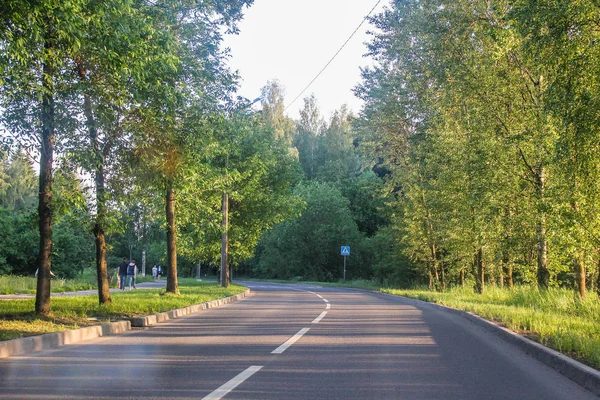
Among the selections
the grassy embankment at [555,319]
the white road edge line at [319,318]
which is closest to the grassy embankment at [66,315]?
the white road edge line at [319,318]

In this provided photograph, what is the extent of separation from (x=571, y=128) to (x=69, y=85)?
9.47 m

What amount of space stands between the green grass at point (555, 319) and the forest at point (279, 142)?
136cm

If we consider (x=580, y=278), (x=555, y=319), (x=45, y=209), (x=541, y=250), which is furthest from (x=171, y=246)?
(x=555, y=319)

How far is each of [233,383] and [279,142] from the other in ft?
124

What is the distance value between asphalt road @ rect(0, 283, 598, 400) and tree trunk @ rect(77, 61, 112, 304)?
10.3ft

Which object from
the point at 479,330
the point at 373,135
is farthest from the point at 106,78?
the point at 373,135

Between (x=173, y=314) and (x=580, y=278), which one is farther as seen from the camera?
(x=580, y=278)

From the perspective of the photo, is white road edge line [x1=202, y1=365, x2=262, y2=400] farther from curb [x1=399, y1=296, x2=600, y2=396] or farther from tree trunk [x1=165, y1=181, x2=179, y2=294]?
tree trunk [x1=165, y1=181, x2=179, y2=294]

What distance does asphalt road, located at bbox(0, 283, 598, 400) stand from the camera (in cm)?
622

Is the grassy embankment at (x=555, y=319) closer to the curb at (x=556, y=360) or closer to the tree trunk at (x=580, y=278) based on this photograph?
the curb at (x=556, y=360)

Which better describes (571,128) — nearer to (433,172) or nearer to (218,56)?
(218,56)

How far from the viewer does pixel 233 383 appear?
655 centimetres

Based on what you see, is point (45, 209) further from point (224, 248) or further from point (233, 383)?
point (224, 248)

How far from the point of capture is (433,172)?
2989 centimetres
